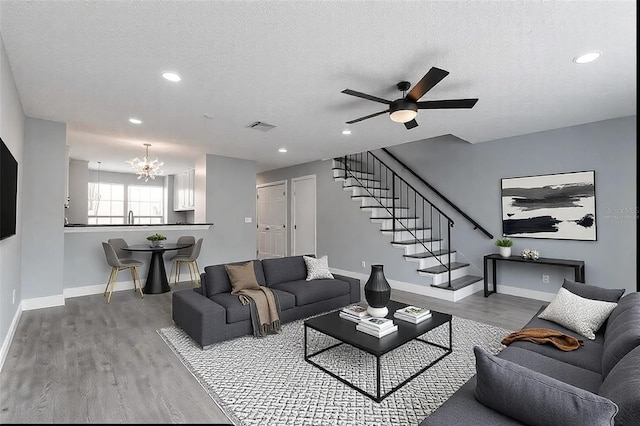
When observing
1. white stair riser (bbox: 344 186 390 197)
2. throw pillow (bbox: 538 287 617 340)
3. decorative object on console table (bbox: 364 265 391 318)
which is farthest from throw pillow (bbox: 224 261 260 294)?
white stair riser (bbox: 344 186 390 197)

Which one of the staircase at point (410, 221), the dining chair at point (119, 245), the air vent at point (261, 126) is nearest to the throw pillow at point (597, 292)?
the staircase at point (410, 221)

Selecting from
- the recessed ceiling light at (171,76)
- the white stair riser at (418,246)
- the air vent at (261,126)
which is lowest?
the white stair riser at (418,246)

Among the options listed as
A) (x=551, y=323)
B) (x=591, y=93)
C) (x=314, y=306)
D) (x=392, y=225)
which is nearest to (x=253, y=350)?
(x=314, y=306)

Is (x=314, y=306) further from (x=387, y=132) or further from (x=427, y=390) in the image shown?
(x=387, y=132)

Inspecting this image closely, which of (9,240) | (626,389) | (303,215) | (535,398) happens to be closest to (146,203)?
(303,215)

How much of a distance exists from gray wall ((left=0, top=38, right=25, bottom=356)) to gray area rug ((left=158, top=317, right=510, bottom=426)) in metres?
1.38

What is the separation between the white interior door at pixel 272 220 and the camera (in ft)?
27.8

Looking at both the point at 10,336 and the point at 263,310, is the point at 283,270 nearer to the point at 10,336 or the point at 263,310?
the point at 263,310

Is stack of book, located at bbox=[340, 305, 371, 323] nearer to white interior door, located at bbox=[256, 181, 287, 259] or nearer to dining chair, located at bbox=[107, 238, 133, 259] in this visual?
dining chair, located at bbox=[107, 238, 133, 259]

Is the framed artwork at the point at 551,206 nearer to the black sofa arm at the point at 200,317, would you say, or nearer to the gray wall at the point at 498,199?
the gray wall at the point at 498,199

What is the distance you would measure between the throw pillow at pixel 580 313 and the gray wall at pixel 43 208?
5.80 meters

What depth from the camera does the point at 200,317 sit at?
3.05 meters

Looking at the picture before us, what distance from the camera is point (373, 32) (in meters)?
2.29

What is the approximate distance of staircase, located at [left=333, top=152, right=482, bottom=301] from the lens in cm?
519
